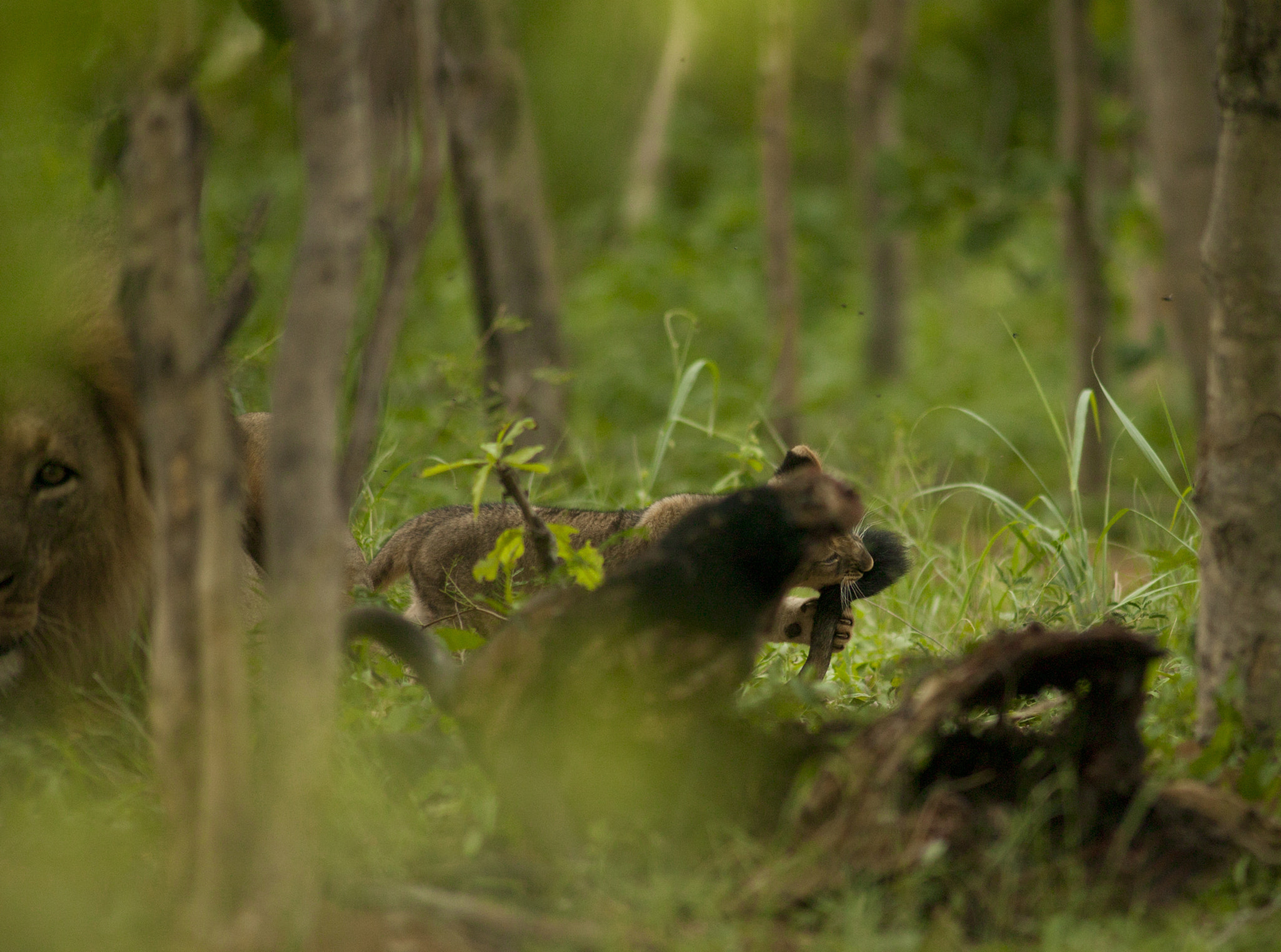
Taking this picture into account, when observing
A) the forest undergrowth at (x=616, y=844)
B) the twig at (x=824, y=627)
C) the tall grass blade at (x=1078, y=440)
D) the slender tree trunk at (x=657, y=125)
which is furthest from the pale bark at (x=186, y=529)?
the slender tree trunk at (x=657, y=125)

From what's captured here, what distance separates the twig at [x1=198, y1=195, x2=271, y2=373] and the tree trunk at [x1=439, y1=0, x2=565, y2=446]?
3.25 metres

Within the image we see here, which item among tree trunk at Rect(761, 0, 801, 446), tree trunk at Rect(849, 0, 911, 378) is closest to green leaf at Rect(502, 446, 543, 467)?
tree trunk at Rect(761, 0, 801, 446)

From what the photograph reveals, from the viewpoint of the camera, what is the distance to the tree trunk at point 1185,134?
18.2 ft

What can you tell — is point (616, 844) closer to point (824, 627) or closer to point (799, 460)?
point (824, 627)

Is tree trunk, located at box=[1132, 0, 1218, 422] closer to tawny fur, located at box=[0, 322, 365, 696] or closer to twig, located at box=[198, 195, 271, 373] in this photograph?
tawny fur, located at box=[0, 322, 365, 696]

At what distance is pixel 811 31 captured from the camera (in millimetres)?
15070

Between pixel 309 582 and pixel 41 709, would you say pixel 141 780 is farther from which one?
pixel 309 582

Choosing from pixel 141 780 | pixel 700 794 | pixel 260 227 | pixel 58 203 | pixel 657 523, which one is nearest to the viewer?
pixel 260 227

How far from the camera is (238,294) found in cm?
188

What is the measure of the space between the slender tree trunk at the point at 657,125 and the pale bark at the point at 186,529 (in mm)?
6966

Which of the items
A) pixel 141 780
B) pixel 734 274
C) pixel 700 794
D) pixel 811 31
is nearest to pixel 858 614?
pixel 700 794

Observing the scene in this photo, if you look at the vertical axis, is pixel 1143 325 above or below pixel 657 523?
below

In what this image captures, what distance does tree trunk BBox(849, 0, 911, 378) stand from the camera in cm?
941

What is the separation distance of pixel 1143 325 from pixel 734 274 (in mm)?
3773
